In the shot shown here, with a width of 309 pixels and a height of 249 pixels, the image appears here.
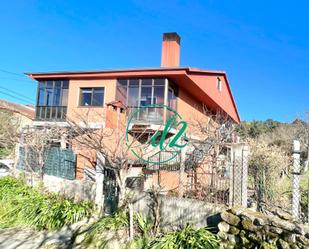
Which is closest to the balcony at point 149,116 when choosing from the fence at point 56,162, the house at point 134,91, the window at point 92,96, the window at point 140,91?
the house at point 134,91

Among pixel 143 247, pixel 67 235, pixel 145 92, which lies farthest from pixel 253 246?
pixel 145 92

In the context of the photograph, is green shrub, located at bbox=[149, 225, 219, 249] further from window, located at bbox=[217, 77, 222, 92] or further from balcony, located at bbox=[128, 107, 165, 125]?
window, located at bbox=[217, 77, 222, 92]

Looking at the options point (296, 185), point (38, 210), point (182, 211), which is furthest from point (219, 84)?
point (296, 185)

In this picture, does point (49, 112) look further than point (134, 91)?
Yes

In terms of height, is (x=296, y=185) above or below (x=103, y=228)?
above

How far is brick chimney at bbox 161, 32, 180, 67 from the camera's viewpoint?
21609mm

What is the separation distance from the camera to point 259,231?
19.1 ft

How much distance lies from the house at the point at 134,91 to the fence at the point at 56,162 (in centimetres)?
425

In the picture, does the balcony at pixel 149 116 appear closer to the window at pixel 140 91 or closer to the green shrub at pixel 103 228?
the window at pixel 140 91

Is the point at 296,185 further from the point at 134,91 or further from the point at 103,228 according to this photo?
the point at 134,91

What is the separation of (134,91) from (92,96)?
3.28 meters

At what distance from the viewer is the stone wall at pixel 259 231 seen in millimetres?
5438

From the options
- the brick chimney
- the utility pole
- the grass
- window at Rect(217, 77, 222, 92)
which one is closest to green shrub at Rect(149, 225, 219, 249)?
the utility pole

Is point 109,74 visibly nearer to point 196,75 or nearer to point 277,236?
point 196,75
